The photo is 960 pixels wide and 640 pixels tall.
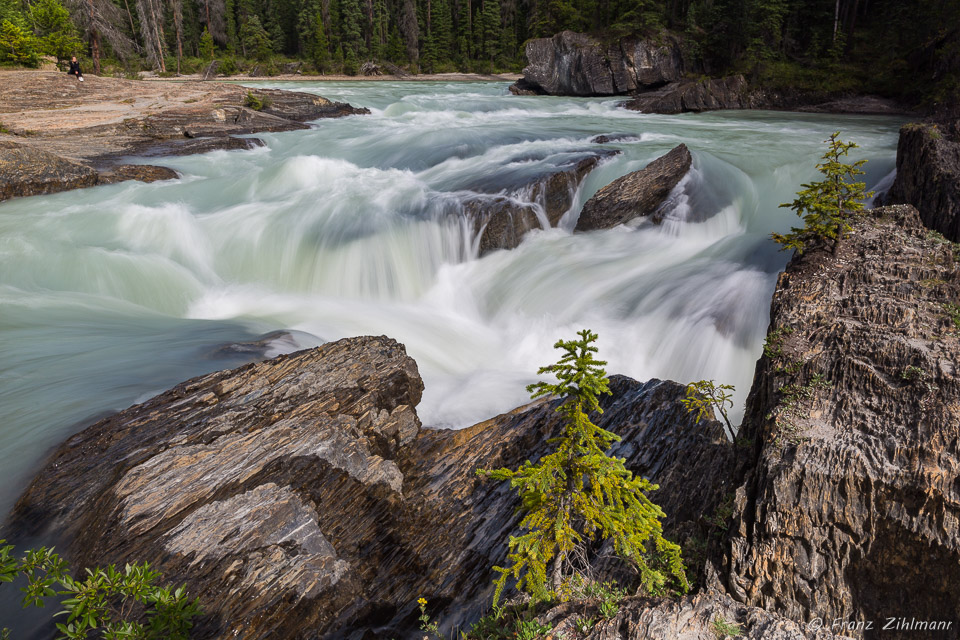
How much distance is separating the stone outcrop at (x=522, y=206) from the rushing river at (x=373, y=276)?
10.8 inches

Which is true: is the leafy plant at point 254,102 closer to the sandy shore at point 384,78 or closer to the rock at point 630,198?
the rock at point 630,198

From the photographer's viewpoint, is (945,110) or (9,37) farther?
(9,37)

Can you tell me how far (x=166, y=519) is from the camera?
349cm

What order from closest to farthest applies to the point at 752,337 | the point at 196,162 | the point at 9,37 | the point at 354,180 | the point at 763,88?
the point at 752,337, the point at 354,180, the point at 196,162, the point at 9,37, the point at 763,88

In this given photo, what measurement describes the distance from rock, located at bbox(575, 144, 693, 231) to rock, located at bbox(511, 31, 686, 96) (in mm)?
25277

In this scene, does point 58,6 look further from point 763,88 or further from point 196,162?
point 763,88

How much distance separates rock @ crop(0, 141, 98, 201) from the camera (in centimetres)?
1129

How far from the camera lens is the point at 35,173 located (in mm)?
11703

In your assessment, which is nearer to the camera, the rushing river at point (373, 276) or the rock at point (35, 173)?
the rushing river at point (373, 276)

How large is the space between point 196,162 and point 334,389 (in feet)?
44.0

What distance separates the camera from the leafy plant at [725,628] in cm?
237

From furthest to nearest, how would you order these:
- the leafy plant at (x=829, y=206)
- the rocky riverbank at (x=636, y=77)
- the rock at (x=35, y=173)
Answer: the rocky riverbank at (x=636, y=77) < the rock at (x=35, y=173) < the leafy plant at (x=829, y=206)

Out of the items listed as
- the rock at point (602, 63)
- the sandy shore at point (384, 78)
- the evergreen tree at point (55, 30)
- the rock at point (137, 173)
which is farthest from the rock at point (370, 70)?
the rock at point (137, 173)

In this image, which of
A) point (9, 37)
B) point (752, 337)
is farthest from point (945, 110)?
point (9, 37)
